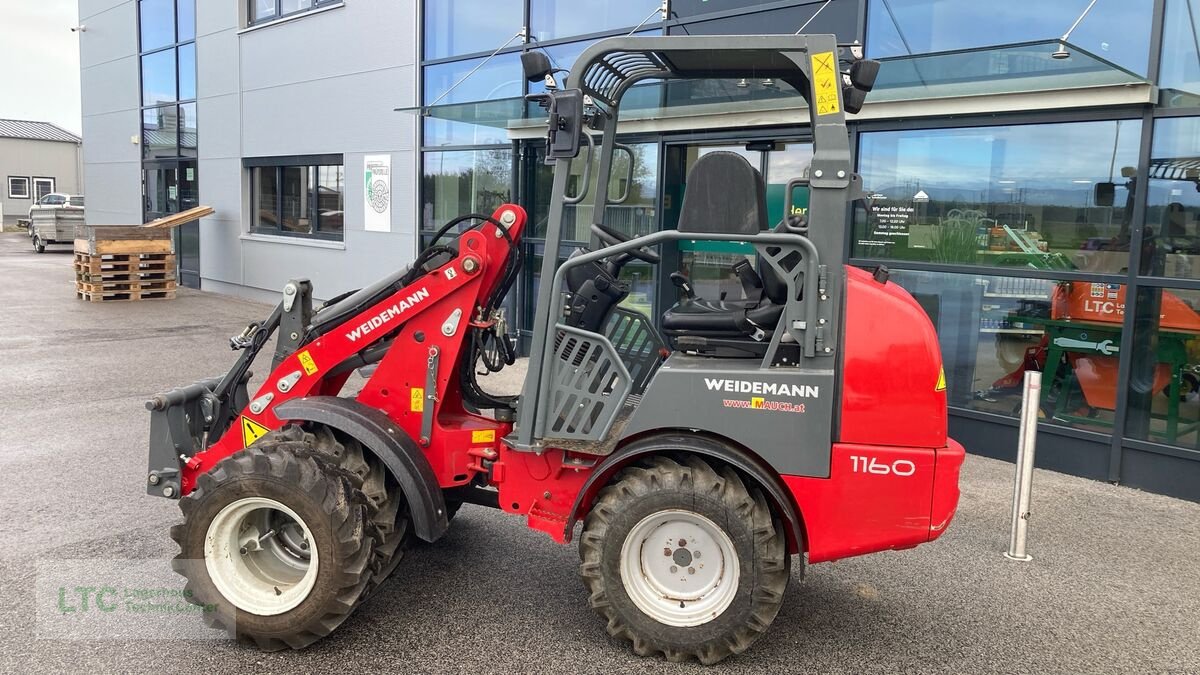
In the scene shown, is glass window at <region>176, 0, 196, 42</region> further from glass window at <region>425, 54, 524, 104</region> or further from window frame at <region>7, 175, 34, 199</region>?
window frame at <region>7, 175, 34, 199</region>

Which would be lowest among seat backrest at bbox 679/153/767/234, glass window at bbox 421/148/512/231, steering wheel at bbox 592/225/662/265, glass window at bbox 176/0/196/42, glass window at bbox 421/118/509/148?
steering wheel at bbox 592/225/662/265

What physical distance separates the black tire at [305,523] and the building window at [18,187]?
53.5 metres

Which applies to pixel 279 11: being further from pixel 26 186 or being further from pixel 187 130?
pixel 26 186

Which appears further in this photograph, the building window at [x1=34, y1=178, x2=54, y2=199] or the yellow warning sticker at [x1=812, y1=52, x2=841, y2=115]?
the building window at [x1=34, y1=178, x2=54, y2=199]

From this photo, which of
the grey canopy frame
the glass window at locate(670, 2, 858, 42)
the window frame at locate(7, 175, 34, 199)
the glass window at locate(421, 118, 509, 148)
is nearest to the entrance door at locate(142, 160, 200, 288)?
the glass window at locate(421, 118, 509, 148)

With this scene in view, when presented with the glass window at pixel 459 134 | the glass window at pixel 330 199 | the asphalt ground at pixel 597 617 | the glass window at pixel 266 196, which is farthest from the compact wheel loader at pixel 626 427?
the glass window at pixel 266 196

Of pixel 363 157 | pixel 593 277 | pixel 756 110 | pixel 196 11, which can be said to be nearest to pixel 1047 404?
pixel 756 110

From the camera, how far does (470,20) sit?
11.6 m

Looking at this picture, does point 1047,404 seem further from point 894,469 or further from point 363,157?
point 363,157

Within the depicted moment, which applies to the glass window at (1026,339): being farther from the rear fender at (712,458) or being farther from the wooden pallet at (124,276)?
the wooden pallet at (124,276)

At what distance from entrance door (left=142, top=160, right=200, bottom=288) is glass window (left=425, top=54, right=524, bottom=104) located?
8097mm

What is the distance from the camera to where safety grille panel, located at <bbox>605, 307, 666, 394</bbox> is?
15.2 feet

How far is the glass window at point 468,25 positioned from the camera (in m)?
11.1

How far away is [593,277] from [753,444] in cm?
113
